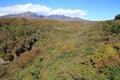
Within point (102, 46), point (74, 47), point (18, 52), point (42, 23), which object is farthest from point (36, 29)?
point (102, 46)

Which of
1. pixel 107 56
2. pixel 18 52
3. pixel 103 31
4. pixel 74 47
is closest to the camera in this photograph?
pixel 107 56

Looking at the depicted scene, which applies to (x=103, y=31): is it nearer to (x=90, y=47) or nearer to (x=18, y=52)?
(x=90, y=47)

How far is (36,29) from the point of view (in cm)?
6656

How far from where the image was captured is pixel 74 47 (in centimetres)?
2723

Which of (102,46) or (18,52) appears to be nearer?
(102,46)

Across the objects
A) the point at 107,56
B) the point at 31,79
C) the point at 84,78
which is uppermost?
the point at 107,56

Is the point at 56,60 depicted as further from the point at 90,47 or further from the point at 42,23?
the point at 42,23

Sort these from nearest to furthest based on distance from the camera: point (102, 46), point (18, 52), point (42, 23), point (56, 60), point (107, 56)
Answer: point (107, 56), point (102, 46), point (56, 60), point (18, 52), point (42, 23)

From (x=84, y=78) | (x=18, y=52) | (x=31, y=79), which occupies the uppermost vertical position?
(x=84, y=78)

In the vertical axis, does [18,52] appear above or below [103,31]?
below

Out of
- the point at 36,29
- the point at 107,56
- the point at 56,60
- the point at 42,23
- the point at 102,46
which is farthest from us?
the point at 42,23

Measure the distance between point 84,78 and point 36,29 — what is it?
48.4m

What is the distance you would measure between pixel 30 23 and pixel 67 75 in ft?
182

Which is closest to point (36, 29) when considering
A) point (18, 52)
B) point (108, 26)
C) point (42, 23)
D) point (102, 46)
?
point (42, 23)
